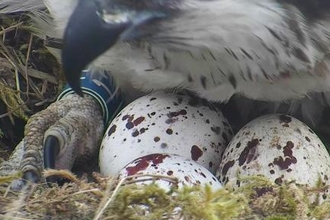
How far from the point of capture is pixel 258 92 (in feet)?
6.01

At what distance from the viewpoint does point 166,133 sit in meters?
1.83

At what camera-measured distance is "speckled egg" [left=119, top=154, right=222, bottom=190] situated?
168 cm

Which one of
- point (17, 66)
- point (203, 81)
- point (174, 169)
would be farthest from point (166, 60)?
point (17, 66)

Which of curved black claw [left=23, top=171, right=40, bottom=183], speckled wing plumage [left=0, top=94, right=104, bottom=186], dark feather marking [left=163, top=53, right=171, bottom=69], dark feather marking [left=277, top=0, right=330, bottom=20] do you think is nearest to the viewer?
dark feather marking [left=277, top=0, right=330, bottom=20]

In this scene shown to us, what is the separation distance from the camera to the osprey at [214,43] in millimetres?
1507

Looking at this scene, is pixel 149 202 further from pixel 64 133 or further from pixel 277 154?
pixel 64 133

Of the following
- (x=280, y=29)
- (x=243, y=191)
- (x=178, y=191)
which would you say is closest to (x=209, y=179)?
(x=243, y=191)

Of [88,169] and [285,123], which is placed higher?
[285,123]

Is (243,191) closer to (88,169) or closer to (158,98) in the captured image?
(158,98)

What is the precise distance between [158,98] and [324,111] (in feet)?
1.16

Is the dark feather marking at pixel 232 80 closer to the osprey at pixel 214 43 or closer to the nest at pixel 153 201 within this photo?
the osprey at pixel 214 43

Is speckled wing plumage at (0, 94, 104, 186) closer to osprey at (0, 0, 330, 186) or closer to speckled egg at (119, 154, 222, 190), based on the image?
osprey at (0, 0, 330, 186)

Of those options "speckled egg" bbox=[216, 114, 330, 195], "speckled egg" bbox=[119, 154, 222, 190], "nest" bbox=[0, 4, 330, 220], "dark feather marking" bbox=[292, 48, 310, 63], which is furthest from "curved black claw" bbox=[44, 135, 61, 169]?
"dark feather marking" bbox=[292, 48, 310, 63]

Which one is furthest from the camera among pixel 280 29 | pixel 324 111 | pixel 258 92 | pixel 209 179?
pixel 324 111
